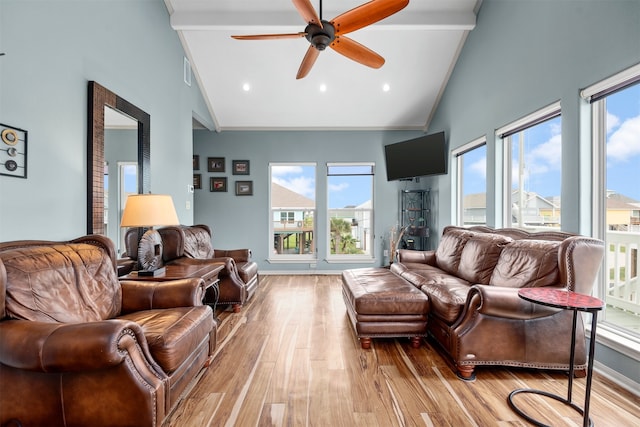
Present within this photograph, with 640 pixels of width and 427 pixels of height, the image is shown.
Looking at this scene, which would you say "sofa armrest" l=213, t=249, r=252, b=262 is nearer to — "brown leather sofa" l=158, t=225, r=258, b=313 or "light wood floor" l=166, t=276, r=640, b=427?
"brown leather sofa" l=158, t=225, r=258, b=313

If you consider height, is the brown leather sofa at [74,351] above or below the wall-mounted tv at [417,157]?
below

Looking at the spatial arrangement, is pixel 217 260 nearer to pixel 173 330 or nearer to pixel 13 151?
pixel 173 330

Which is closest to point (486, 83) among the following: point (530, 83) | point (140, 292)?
point (530, 83)

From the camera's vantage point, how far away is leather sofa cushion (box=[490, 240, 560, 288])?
2355 millimetres

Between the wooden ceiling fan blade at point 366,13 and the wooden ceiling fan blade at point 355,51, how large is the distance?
144 mm

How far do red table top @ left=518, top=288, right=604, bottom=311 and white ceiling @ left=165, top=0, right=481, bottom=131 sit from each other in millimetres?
3613

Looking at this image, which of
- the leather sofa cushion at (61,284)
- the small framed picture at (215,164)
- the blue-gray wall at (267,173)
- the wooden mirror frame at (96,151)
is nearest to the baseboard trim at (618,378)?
the leather sofa cushion at (61,284)

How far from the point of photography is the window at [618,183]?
7.64 feet

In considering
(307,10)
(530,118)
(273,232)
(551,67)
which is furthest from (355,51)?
(273,232)

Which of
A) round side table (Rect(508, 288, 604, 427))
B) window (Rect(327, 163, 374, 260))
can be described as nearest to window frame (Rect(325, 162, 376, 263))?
window (Rect(327, 163, 374, 260))

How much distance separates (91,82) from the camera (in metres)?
2.65

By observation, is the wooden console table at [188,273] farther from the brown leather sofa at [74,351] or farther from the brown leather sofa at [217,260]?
the brown leather sofa at [74,351]

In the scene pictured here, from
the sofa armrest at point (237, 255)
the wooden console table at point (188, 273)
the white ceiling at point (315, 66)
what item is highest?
the white ceiling at point (315, 66)

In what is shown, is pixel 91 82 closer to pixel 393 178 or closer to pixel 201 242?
pixel 201 242
